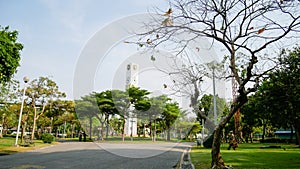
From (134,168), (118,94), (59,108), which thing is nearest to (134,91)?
(118,94)

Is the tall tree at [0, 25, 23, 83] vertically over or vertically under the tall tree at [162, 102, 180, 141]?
over

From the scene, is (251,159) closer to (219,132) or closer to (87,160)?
(219,132)

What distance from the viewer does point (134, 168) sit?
7.57m

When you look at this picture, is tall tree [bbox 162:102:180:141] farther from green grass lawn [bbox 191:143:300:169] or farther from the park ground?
green grass lawn [bbox 191:143:300:169]

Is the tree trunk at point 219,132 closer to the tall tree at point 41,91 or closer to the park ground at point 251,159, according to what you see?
the park ground at point 251,159

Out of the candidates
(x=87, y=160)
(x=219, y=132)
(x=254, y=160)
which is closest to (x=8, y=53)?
(x=87, y=160)

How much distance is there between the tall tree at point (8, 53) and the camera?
1125 cm

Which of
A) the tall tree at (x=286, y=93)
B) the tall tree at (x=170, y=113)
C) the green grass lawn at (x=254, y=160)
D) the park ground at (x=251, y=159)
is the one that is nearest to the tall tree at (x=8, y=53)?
the park ground at (x=251, y=159)

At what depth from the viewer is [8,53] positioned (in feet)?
37.6

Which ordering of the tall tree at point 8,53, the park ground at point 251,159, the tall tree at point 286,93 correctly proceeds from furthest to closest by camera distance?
the tall tree at point 286,93 → the tall tree at point 8,53 → the park ground at point 251,159

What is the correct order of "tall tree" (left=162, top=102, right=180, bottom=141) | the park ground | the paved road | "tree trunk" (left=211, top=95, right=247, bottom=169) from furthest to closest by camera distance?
"tall tree" (left=162, top=102, right=180, bottom=141) → the park ground → the paved road → "tree trunk" (left=211, top=95, right=247, bottom=169)

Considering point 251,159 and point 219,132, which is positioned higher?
point 219,132

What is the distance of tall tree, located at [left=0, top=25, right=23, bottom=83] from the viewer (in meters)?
11.2

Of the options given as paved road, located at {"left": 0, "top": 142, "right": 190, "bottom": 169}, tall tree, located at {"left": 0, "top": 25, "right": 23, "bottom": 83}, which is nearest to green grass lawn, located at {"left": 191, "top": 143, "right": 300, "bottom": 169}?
paved road, located at {"left": 0, "top": 142, "right": 190, "bottom": 169}
